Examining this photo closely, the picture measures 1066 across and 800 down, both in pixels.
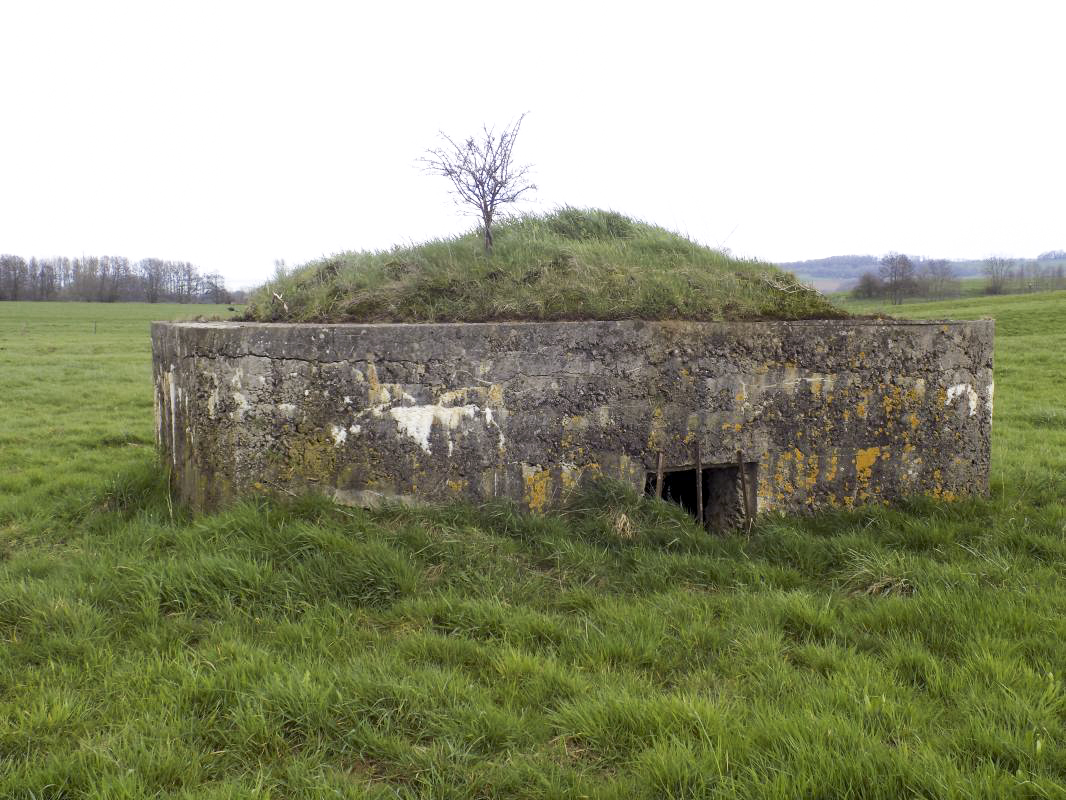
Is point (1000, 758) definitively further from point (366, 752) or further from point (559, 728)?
point (366, 752)

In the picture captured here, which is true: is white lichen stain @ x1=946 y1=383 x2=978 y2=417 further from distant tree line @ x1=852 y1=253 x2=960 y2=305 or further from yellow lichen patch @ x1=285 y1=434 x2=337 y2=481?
distant tree line @ x1=852 y1=253 x2=960 y2=305

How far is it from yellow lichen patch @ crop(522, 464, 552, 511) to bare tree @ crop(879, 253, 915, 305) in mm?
33981

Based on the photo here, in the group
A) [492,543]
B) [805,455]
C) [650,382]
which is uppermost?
[650,382]

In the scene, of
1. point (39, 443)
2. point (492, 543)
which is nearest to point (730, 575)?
point (492, 543)

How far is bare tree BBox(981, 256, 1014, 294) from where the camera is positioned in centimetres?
4716

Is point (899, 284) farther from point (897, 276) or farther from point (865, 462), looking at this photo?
point (865, 462)

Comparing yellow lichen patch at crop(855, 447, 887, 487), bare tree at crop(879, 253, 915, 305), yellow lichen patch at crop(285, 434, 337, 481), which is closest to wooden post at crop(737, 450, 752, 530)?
yellow lichen patch at crop(855, 447, 887, 487)

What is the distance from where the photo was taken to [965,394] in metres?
5.16

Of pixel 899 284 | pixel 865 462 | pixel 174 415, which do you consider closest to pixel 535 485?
pixel 865 462

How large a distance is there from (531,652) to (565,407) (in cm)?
174

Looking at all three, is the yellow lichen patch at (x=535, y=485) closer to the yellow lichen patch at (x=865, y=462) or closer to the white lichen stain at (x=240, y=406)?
the white lichen stain at (x=240, y=406)

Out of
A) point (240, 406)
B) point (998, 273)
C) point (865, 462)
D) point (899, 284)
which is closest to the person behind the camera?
point (240, 406)

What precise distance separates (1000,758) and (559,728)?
138cm

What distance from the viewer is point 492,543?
4066mm
